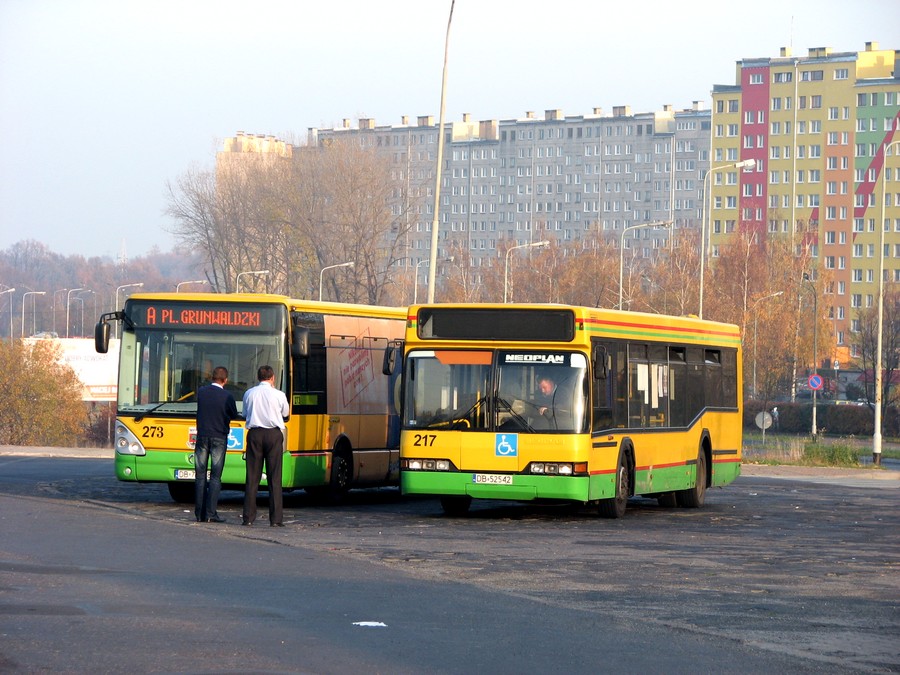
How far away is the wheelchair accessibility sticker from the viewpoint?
19266mm

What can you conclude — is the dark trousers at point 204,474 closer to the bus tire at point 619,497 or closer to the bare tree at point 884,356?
the bus tire at point 619,497

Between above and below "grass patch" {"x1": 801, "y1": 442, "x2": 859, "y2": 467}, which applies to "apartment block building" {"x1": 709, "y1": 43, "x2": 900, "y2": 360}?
above

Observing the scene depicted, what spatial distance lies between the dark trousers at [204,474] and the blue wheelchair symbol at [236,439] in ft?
6.00

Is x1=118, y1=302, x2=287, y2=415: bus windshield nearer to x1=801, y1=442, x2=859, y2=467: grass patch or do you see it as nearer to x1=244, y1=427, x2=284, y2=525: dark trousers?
x1=244, y1=427, x2=284, y2=525: dark trousers

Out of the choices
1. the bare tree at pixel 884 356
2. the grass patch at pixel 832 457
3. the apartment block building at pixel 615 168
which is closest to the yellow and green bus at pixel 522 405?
the grass patch at pixel 832 457

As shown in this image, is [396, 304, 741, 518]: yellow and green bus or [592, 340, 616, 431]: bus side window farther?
[592, 340, 616, 431]: bus side window

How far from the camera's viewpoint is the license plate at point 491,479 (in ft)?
63.0

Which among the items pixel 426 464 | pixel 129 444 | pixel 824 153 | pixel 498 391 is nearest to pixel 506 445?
pixel 498 391

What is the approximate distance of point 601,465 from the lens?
776 inches

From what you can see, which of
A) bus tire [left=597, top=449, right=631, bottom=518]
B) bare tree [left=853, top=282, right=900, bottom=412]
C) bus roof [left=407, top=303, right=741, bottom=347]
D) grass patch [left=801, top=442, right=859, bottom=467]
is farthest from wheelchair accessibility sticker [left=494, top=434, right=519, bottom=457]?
bare tree [left=853, top=282, right=900, bottom=412]

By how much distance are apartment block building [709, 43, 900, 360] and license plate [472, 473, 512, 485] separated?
144 metres

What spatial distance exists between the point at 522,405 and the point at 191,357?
4.48 meters

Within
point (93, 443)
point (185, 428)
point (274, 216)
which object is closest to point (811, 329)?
point (274, 216)

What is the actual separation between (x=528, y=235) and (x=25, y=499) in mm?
179246
